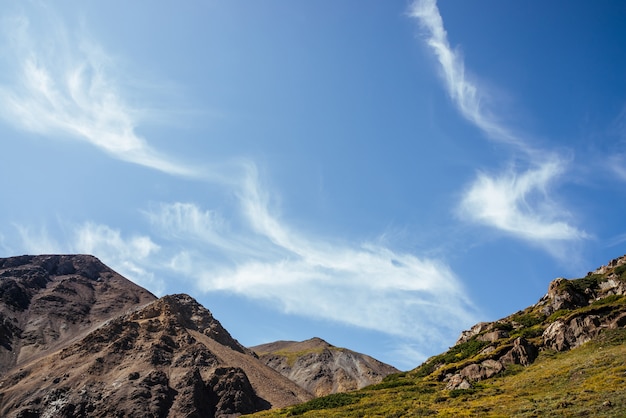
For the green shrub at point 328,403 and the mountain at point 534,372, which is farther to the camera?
the green shrub at point 328,403

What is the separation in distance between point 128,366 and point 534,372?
10622 centimetres

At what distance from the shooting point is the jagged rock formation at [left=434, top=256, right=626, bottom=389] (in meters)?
48.7

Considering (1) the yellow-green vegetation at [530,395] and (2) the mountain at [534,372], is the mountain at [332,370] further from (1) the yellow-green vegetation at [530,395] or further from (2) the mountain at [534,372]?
(1) the yellow-green vegetation at [530,395]

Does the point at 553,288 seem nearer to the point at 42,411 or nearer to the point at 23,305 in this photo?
the point at 42,411

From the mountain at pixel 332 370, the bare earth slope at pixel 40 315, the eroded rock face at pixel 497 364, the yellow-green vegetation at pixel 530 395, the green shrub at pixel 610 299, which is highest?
the bare earth slope at pixel 40 315

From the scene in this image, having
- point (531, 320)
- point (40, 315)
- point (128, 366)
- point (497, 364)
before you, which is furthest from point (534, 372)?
point (40, 315)

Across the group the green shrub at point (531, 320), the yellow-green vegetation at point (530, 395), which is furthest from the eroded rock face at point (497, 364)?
the green shrub at point (531, 320)

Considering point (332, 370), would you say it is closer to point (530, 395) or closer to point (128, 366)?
point (128, 366)

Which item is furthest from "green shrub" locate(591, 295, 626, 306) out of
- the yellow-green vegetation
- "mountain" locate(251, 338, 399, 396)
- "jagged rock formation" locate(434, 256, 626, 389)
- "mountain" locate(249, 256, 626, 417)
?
"mountain" locate(251, 338, 399, 396)

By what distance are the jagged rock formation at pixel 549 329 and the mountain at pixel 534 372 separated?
11 centimetres

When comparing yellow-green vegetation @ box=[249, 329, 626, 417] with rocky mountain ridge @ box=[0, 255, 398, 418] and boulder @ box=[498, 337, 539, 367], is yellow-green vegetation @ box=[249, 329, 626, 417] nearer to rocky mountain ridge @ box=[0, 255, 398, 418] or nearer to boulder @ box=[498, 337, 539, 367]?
boulder @ box=[498, 337, 539, 367]

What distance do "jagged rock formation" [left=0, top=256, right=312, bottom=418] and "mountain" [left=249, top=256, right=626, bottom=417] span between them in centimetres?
6004

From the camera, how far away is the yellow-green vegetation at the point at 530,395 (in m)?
31.1

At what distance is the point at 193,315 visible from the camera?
172 m
